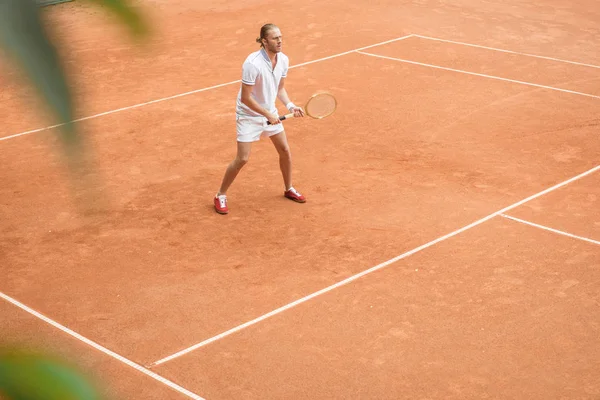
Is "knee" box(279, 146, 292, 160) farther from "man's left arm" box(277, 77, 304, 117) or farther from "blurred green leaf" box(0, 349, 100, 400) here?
"blurred green leaf" box(0, 349, 100, 400)

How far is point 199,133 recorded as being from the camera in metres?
11.8

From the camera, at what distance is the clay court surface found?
20.7ft

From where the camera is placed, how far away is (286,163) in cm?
909

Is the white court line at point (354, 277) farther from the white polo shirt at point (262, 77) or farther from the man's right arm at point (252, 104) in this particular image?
the white polo shirt at point (262, 77)

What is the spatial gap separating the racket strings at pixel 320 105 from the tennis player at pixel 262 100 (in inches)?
10.0

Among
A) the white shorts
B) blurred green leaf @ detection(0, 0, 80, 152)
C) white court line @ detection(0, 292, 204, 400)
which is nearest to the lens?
blurred green leaf @ detection(0, 0, 80, 152)

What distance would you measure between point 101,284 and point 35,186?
262 cm

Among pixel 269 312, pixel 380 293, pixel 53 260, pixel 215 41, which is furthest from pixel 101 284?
pixel 215 41

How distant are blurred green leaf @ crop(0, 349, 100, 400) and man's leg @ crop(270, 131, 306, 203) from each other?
8.06 metres

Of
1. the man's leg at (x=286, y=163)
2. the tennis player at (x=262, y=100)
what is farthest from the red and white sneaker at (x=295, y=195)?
the tennis player at (x=262, y=100)

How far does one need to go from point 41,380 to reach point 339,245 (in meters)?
7.64

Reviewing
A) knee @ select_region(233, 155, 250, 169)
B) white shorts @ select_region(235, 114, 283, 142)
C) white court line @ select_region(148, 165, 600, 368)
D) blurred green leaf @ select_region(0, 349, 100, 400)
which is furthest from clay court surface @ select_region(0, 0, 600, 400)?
blurred green leaf @ select_region(0, 349, 100, 400)

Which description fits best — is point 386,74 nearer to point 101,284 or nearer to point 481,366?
point 101,284

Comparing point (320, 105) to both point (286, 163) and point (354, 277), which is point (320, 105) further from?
point (354, 277)
